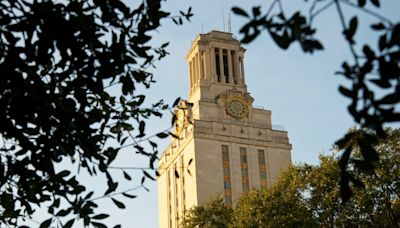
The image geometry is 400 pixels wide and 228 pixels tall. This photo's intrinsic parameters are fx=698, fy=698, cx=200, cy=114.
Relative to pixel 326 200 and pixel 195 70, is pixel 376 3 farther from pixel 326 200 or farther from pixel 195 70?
pixel 195 70

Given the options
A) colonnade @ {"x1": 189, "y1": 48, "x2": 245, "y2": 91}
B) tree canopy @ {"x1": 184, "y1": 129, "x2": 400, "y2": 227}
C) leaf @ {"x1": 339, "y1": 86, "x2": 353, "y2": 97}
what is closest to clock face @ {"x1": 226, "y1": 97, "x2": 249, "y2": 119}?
colonnade @ {"x1": 189, "y1": 48, "x2": 245, "y2": 91}

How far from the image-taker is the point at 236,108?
98312mm

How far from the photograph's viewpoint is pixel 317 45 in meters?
5.21

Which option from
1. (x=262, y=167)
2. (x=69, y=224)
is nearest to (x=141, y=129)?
(x=69, y=224)

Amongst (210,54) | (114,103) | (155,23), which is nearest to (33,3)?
(155,23)

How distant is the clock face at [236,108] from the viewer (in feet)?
320

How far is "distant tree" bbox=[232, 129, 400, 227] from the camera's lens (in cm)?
4062

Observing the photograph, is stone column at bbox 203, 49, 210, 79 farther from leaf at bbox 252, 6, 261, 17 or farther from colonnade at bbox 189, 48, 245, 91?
leaf at bbox 252, 6, 261, 17

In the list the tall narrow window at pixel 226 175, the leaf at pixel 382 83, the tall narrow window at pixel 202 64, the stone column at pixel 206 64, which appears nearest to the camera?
the leaf at pixel 382 83

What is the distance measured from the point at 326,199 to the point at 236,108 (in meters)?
56.5

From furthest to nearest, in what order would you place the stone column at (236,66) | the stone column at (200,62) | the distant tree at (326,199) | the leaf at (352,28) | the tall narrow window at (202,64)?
the stone column at (236,66) < the stone column at (200,62) < the tall narrow window at (202,64) < the distant tree at (326,199) < the leaf at (352,28)

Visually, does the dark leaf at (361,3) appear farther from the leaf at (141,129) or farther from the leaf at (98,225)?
the leaf at (141,129)

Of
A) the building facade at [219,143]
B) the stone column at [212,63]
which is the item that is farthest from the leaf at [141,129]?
the stone column at [212,63]

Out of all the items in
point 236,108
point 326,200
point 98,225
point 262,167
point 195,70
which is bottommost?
point 98,225
